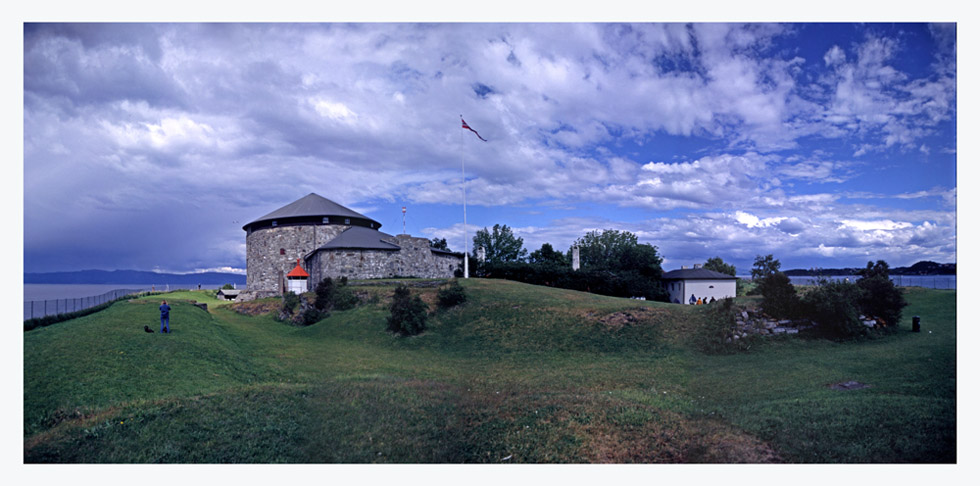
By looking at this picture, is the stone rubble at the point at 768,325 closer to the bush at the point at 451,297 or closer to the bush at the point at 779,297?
the bush at the point at 779,297

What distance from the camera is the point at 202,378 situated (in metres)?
11.3

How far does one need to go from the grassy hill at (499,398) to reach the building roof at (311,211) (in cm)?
2982

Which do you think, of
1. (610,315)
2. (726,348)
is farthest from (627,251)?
(726,348)

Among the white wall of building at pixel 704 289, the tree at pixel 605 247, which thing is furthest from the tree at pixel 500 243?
the white wall of building at pixel 704 289

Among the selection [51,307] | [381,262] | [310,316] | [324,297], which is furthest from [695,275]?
[51,307]

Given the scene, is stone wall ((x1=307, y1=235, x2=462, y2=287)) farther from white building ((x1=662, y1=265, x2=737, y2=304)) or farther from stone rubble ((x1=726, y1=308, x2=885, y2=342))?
stone rubble ((x1=726, y1=308, x2=885, y2=342))

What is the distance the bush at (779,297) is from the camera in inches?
662

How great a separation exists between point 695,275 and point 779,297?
23971mm

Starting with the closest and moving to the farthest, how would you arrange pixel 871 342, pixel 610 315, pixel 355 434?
1. pixel 355 434
2. pixel 871 342
3. pixel 610 315

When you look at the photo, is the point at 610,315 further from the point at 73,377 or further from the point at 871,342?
the point at 73,377

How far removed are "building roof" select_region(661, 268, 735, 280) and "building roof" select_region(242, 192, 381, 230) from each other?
33.9 meters

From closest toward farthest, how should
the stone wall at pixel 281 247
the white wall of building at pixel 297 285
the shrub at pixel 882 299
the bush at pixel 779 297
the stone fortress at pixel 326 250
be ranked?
the shrub at pixel 882 299
the bush at pixel 779 297
the white wall of building at pixel 297 285
the stone fortress at pixel 326 250
the stone wall at pixel 281 247

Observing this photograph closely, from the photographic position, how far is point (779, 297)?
17031 millimetres

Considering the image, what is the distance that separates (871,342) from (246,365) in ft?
71.2
